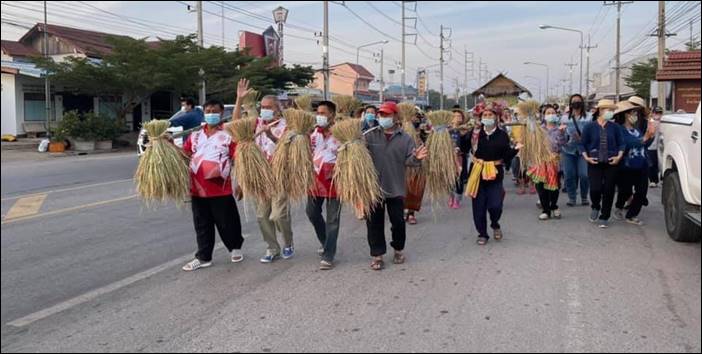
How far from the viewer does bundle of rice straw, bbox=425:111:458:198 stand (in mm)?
6926

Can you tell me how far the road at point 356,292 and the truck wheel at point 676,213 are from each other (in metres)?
0.15

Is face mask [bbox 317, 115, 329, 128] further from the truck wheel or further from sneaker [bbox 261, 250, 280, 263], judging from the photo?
the truck wheel

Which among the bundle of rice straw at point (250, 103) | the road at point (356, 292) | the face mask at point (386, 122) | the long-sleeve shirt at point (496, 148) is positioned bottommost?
the road at point (356, 292)

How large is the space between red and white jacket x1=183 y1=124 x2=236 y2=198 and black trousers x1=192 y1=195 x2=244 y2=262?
0.09 metres

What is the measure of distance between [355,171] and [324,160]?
43cm

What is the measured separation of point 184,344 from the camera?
3.83 meters

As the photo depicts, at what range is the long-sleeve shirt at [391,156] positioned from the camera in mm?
5617

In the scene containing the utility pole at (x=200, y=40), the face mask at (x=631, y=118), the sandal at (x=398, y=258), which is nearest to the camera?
the sandal at (x=398, y=258)

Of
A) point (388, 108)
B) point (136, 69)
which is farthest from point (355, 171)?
point (136, 69)

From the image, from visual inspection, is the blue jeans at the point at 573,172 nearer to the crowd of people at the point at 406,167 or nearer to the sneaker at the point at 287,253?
the crowd of people at the point at 406,167

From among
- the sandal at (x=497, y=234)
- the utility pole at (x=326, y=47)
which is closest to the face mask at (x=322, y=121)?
the sandal at (x=497, y=234)

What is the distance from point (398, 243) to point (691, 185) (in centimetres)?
266

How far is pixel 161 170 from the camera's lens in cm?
534

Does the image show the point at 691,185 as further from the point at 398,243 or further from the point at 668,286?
the point at 398,243
